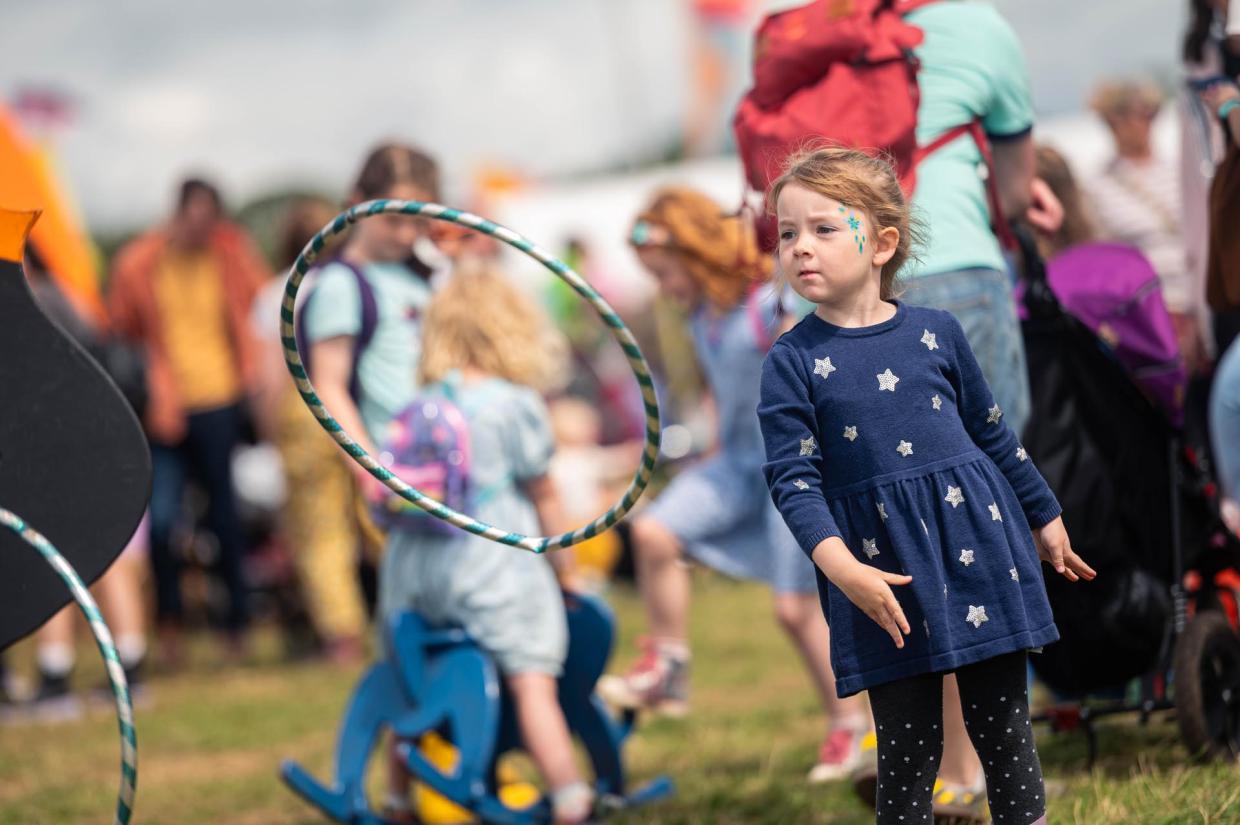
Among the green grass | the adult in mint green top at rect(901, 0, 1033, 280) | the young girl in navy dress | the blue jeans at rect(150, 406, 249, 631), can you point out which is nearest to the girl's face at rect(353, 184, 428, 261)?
the adult in mint green top at rect(901, 0, 1033, 280)

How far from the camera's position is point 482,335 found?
4.25 metres

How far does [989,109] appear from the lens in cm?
361

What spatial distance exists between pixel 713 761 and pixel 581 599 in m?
0.95

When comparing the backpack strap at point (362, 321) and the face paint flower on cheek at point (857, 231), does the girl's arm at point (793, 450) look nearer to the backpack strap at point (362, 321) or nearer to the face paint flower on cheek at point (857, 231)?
the face paint flower on cheek at point (857, 231)

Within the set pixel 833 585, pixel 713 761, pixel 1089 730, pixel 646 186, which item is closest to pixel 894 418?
pixel 833 585

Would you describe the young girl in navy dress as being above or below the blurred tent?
below

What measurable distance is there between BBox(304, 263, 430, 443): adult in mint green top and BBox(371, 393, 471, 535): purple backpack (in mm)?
383

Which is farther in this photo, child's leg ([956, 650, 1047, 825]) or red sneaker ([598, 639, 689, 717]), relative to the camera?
red sneaker ([598, 639, 689, 717])

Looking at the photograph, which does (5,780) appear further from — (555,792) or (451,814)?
(555,792)

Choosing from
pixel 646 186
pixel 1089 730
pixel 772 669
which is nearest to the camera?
pixel 1089 730

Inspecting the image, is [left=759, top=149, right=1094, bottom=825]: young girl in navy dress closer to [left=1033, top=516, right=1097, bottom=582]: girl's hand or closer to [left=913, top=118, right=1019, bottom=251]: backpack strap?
[left=1033, top=516, right=1097, bottom=582]: girl's hand

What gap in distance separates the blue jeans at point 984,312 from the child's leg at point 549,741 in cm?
145

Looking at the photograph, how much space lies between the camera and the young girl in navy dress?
8.65ft

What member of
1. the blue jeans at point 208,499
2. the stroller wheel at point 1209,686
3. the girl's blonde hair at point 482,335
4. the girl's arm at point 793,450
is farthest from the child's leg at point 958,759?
the blue jeans at point 208,499
